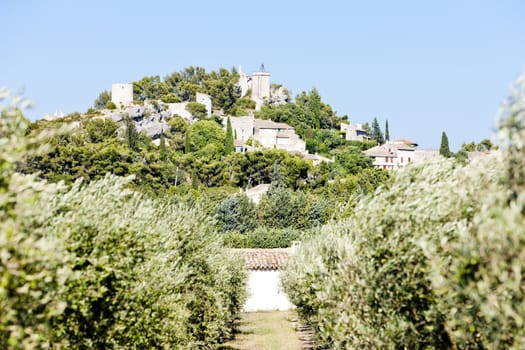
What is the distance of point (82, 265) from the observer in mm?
11312

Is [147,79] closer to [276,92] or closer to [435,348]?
[276,92]

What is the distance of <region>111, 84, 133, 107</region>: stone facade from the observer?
147125 millimetres

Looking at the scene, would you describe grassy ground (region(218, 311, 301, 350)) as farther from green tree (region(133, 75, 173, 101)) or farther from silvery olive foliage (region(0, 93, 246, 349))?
green tree (region(133, 75, 173, 101))

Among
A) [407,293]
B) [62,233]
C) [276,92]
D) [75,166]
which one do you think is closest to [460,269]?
[407,293]

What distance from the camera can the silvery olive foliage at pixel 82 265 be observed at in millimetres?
7402

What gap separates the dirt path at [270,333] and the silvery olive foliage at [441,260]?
54.0 ft

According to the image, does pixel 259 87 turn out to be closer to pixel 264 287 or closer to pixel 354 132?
pixel 354 132

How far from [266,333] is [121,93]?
389 feet

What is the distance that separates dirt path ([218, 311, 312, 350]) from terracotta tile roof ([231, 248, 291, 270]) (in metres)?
2.77

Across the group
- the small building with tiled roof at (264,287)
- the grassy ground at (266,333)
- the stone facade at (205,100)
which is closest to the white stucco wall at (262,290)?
the small building with tiled roof at (264,287)

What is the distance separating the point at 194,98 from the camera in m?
155

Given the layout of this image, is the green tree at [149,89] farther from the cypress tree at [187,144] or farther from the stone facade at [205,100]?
the cypress tree at [187,144]

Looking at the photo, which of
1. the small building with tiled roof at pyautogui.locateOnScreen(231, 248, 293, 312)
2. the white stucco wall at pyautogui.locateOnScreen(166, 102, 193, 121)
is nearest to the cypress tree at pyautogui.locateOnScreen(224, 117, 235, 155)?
the white stucco wall at pyautogui.locateOnScreen(166, 102, 193, 121)

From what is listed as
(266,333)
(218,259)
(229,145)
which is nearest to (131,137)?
(229,145)
